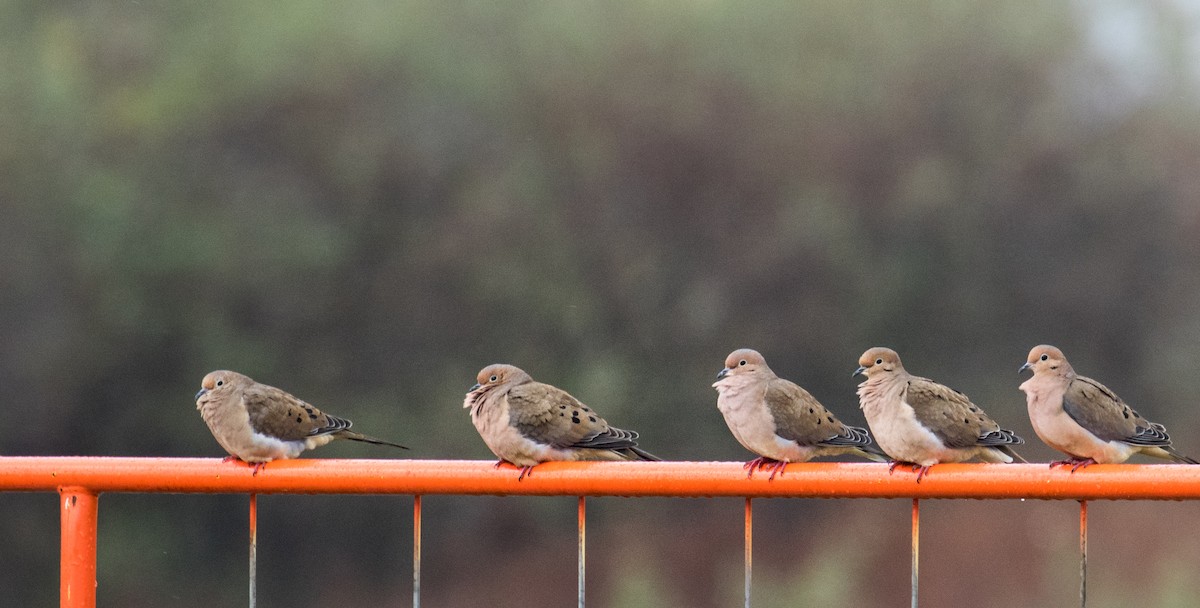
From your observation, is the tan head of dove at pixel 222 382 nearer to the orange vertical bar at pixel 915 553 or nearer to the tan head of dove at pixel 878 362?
the tan head of dove at pixel 878 362

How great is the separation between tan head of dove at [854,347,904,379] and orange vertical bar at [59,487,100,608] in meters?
2.05

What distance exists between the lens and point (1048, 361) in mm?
3434

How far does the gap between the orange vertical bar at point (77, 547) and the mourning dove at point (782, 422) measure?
5.68ft

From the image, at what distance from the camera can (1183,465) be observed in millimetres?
2180

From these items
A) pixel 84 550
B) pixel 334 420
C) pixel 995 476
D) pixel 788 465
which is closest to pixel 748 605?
pixel 788 465

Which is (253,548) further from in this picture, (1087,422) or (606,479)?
(1087,422)

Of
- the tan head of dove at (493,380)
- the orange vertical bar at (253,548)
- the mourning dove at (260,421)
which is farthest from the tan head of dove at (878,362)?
the orange vertical bar at (253,548)

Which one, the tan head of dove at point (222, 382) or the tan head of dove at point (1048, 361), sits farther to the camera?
the tan head of dove at point (222, 382)

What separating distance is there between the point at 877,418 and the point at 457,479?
1499 millimetres

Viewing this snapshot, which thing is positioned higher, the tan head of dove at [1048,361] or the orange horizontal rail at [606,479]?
the tan head of dove at [1048,361]

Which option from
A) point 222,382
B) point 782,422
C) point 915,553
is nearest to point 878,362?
point 782,422

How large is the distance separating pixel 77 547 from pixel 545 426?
132cm

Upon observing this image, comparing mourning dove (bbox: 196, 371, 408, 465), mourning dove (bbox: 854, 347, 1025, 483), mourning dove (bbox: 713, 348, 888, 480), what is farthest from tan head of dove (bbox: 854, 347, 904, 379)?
mourning dove (bbox: 196, 371, 408, 465)

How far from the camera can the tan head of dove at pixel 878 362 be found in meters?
3.52
